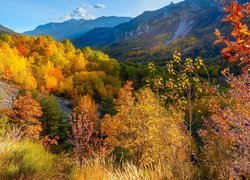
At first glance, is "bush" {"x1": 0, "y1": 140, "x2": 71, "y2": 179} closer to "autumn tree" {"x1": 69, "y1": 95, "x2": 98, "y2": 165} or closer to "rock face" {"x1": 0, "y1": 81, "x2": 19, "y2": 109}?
"autumn tree" {"x1": 69, "y1": 95, "x2": 98, "y2": 165}

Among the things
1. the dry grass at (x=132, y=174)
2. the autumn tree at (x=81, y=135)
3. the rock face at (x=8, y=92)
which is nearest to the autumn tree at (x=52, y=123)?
the rock face at (x=8, y=92)

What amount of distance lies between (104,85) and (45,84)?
36.7ft

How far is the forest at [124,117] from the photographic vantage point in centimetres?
525

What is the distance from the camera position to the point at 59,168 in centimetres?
826

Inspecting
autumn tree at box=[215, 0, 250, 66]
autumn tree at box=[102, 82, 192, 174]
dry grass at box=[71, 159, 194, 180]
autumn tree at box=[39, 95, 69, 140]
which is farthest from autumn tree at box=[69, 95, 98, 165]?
autumn tree at box=[39, 95, 69, 140]

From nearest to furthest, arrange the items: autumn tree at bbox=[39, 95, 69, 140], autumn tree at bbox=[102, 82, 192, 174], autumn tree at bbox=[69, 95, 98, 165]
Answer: autumn tree at bbox=[69, 95, 98, 165] → autumn tree at bbox=[102, 82, 192, 174] → autumn tree at bbox=[39, 95, 69, 140]

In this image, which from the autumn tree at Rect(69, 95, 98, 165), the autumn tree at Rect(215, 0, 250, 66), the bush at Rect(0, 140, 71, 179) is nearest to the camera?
the autumn tree at Rect(215, 0, 250, 66)

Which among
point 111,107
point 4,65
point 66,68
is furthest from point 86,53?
point 111,107

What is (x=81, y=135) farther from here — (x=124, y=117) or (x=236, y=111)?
(x=124, y=117)

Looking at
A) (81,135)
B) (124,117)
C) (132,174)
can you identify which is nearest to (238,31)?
(132,174)

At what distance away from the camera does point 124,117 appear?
29000 mm

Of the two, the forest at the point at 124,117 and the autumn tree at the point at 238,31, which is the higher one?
the autumn tree at the point at 238,31

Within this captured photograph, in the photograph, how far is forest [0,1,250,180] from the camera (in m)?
5.25

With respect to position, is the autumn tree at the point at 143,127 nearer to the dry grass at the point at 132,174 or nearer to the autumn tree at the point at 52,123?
the dry grass at the point at 132,174
